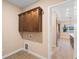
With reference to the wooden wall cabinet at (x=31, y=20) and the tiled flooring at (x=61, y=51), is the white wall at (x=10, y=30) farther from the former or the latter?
the tiled flooring at (x=61, y=51)

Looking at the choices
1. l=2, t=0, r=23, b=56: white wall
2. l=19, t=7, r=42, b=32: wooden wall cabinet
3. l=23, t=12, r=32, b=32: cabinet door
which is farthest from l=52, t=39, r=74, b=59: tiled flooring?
l=2, t=0, r=23, b=56: white wall

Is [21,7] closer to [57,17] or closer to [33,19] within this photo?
[33,19]

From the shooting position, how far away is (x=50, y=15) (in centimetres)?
340

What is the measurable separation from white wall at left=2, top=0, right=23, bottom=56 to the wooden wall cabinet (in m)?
0.33

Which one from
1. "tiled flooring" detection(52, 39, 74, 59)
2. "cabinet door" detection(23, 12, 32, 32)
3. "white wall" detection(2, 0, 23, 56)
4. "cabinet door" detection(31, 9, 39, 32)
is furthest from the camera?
"white wall" detection(2, 0, 23, 56)

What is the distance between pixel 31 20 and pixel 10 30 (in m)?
1.32

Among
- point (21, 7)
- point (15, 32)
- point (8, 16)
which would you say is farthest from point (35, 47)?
point (21, 7)

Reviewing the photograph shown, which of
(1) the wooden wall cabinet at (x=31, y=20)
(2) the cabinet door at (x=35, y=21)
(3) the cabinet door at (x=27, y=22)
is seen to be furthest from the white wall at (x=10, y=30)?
(2) the cabinet door at (x=35, y=21)

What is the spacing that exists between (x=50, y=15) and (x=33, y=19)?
83 cm

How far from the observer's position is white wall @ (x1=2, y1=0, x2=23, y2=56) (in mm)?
4176

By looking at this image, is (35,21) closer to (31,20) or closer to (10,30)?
(31,20)

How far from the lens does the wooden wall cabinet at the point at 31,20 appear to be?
3604 millimetres

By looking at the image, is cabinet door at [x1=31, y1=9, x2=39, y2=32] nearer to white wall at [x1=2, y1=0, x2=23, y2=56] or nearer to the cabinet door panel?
the cabinet door panel

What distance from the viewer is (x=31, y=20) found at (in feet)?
13.1
